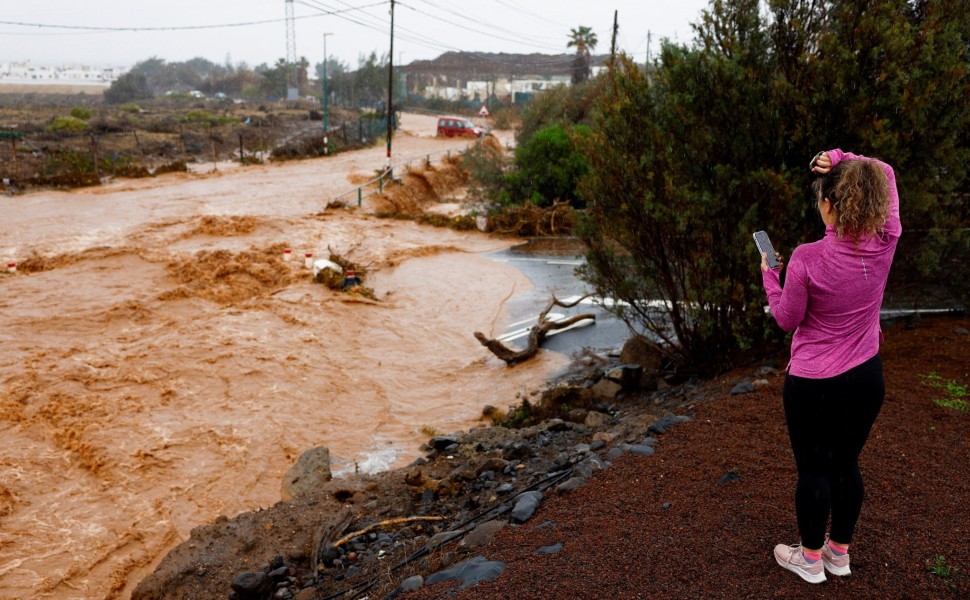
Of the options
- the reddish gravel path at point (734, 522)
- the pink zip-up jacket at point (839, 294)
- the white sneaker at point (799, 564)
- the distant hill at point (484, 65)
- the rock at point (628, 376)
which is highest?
the distant hill at point (484, 65)

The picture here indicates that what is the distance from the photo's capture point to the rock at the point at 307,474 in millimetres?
7668

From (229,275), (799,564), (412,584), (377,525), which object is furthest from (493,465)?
(229,275)

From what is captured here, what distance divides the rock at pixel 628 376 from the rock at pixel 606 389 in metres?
0.06

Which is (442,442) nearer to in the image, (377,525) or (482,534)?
(377,525)

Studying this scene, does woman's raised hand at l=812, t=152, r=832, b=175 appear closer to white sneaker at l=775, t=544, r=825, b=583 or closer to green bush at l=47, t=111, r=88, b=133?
white sneaker at l=775, t=544, r=825, b=583

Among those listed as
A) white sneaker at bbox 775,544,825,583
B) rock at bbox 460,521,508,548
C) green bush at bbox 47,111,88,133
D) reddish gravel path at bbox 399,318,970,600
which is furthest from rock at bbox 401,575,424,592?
green bush at bbox 47,111,88,133

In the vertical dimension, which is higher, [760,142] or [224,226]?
[760,142]

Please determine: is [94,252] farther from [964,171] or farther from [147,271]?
[964,171]

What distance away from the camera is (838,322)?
9.91 feet

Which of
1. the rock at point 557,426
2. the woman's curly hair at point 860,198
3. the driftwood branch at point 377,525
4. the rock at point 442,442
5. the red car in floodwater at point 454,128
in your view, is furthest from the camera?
the red car in floodwater at point 454,128

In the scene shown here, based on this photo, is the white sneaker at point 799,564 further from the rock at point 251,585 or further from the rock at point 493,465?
the rock at point 251,585

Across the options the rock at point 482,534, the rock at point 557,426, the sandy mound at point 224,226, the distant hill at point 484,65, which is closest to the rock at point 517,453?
the rock at point 557,426

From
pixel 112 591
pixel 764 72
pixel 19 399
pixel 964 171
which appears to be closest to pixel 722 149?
pixel 764 72

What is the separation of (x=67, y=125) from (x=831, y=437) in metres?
46.9
